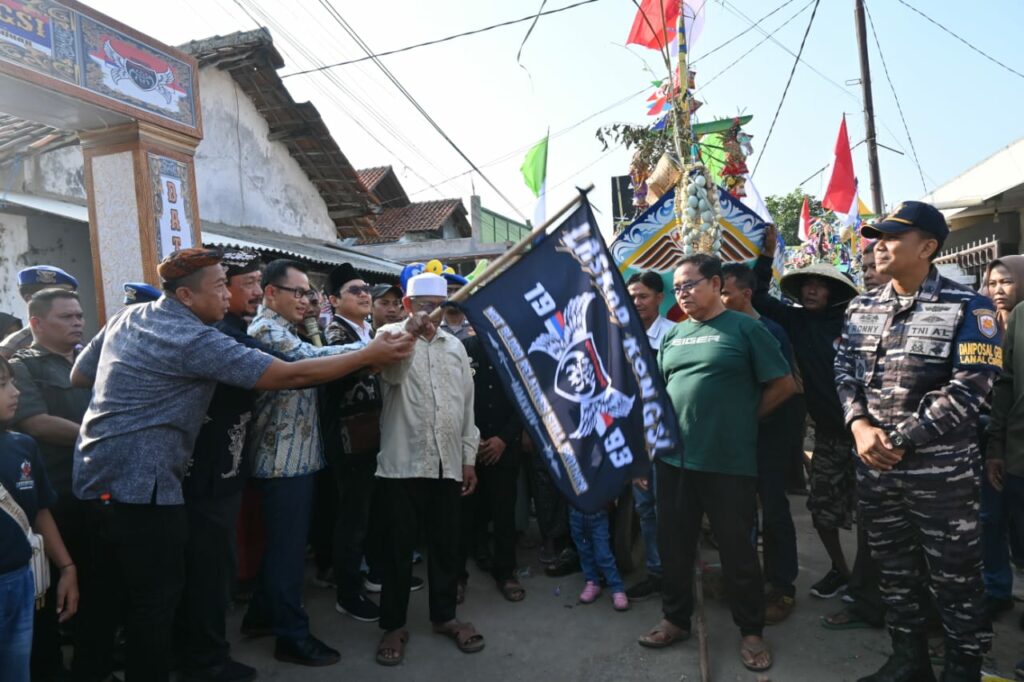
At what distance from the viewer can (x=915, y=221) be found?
9.05ft

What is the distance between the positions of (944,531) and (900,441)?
42cm

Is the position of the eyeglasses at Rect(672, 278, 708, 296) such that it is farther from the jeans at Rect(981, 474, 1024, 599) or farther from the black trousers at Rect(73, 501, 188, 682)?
the black trousers at Rect(73, 501, 188, 682)

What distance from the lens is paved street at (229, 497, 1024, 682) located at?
3.17 metres

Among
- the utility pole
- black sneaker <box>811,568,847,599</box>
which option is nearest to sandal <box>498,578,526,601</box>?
black sneaker <box>811,568,847,599</box>

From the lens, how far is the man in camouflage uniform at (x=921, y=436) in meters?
Result: 2.64

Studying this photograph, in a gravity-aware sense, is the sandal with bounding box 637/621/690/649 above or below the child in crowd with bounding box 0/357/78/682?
below

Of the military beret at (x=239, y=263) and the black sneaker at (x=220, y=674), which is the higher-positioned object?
the military beret at (x=239, y=263)

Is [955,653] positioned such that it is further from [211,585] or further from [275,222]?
[275,222]

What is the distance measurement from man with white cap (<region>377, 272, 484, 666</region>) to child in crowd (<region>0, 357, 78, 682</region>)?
1.38 m

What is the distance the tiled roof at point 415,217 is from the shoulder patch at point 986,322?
22341 mm

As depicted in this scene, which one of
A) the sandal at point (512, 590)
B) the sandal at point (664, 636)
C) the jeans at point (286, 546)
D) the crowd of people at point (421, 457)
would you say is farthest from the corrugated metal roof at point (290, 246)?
the sandal at point (664, 636)

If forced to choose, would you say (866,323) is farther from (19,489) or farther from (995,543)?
(19,489)

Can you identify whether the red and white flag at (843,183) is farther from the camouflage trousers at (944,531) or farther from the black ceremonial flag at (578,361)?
the black ceremonial flag at (578,361)

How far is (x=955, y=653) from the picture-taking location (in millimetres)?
2730
